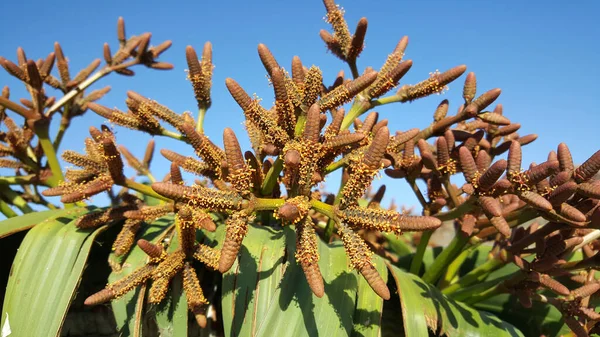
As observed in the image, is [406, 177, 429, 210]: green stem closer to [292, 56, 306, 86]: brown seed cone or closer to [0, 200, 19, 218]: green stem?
[292, 56, 306, 86]: brown seed cone

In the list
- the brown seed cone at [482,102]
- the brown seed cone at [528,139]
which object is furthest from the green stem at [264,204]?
the brown seed cone at [528,139]

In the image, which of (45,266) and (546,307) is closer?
(45,266)

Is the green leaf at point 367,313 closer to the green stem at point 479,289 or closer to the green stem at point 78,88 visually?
the green stem at point 479,289

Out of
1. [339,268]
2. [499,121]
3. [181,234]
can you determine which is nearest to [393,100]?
[499,121]

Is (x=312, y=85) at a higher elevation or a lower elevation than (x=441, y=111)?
lower

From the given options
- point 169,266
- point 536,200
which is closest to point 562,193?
point 536,200

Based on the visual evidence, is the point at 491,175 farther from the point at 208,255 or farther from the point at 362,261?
the point at 208,255

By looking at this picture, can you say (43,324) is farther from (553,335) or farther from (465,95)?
(553,335)
